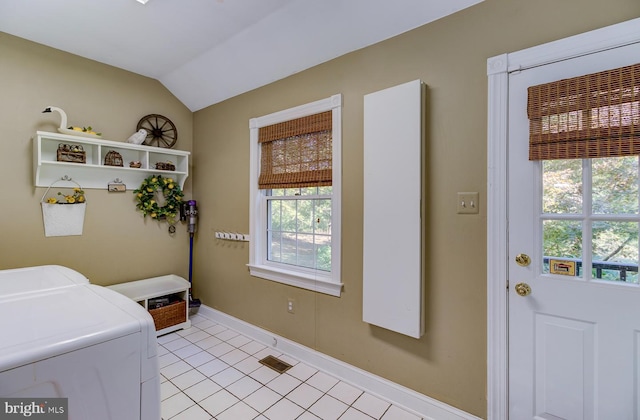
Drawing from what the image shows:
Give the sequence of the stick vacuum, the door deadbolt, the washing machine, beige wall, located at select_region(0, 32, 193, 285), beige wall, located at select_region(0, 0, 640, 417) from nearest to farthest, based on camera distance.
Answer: the washing machine
the door deadbolt
beige wall, located at select_region(0, 0, 640, 417)
beige wall, located at select_region(0, 32, 193, 285)
the stick vacuum

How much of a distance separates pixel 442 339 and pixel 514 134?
4.11 feet

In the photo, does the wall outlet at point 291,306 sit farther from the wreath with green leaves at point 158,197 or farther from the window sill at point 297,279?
the wreath with green leaves at point 158,197

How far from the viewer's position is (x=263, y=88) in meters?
2.77

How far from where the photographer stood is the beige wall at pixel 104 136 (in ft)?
7.75

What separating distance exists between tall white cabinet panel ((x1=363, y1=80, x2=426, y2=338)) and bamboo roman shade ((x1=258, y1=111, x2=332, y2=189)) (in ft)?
1.38

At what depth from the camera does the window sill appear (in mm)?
2269

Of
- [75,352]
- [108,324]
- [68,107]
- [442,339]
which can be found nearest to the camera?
[75,352]

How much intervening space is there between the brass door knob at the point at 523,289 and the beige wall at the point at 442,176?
17 cm

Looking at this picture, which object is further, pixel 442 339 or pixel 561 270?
pixel 442 339

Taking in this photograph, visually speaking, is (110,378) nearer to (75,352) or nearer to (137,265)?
(75,352)

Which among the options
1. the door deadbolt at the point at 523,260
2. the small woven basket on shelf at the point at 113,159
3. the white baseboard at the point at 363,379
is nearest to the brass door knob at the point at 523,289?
the door deadbolt at the point at 523,260

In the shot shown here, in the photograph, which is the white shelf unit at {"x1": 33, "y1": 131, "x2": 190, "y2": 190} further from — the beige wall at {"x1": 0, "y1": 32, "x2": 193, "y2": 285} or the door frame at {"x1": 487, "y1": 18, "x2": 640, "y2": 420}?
the door frame at {"x1": 487, "y1": 18, "x2": 640, "y2": 420}

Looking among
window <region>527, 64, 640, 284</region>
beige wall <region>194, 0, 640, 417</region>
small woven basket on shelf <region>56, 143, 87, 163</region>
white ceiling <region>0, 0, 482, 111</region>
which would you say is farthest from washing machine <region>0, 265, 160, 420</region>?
white ceiling <region>0, 0, 482, 111</region>

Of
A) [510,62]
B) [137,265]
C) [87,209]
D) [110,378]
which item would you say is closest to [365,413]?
[110,378]
